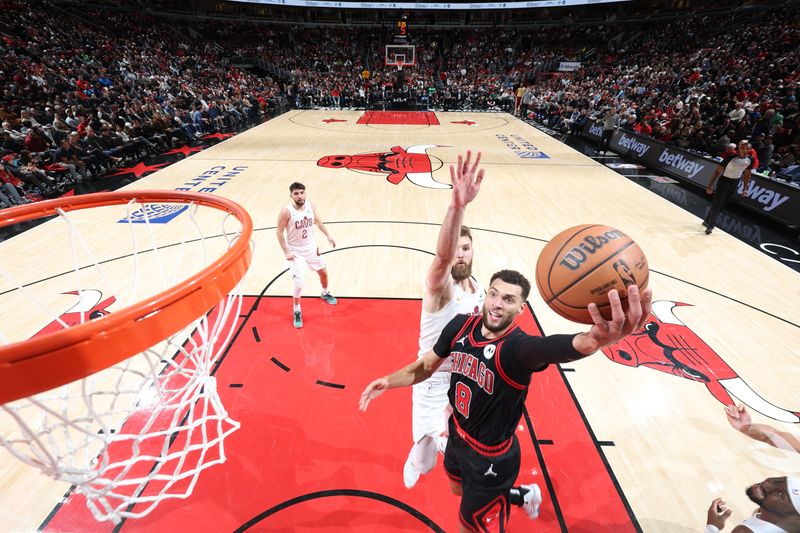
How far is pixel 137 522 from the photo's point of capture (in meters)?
2.63

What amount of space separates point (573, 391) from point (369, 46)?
3752 cm

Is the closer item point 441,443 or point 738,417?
point 738,417

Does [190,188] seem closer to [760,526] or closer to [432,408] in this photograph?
[432,408]

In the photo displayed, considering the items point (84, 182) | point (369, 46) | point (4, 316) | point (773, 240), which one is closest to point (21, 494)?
point (4, 316)

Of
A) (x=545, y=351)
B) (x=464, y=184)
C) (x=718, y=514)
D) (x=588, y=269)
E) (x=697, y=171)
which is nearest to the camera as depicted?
(x=545, y=351)

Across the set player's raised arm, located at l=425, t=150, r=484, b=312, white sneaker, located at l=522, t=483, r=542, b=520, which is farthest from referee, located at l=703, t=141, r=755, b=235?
player's raised arm, located at l=425, t=150, r=484, b=312

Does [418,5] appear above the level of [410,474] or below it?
above

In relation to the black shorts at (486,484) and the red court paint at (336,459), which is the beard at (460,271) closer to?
the black shorts at (486,484)

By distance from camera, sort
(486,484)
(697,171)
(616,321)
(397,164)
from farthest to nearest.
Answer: (397,164)
(697,171)
(486,484)
(616,321)

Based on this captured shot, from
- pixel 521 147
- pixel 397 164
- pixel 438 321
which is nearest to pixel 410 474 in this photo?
pixel 438 321

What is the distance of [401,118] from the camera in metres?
20.2

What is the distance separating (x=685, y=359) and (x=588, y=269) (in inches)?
130

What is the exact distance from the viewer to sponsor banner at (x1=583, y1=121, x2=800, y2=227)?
7.35 metres

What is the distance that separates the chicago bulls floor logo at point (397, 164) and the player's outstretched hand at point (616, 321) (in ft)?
27.0
